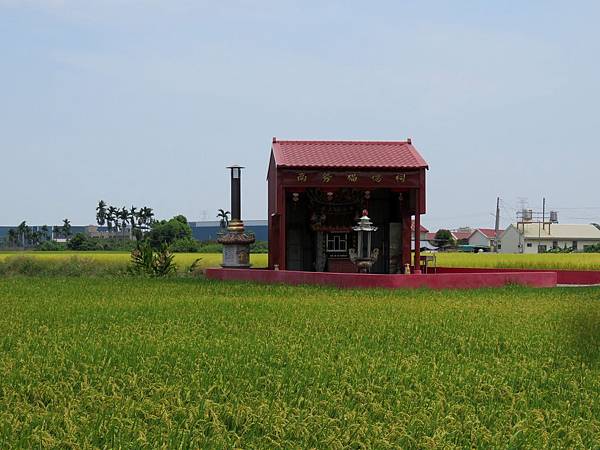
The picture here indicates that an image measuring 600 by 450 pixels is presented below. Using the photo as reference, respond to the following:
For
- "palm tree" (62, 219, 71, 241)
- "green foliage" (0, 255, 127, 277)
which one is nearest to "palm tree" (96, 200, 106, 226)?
"palm tree" (62, 219, 71, 241)

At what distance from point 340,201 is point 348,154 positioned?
1.34m

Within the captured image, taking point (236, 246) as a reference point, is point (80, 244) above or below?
below

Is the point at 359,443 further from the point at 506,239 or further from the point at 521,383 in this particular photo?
the point at 506,239

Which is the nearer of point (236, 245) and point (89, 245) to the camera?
point (236, 245)

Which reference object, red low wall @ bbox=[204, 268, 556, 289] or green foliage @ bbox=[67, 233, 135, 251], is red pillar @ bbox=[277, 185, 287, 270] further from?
green foliage @ bbox=[67, 233, 135, 251]

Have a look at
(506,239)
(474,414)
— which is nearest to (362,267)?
(474,414)

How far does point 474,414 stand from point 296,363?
2359 mm

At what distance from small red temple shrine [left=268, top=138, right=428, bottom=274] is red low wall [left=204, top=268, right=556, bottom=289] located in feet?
3.47

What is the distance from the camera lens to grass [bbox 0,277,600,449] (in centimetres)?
573

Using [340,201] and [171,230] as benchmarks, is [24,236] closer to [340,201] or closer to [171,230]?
[171,230]

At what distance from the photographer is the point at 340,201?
23.7m

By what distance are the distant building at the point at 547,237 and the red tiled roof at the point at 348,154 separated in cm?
5025

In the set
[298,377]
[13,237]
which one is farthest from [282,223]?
[13,237]

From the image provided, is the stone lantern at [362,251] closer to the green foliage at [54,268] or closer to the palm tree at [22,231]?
the green foliage at [54,268]
